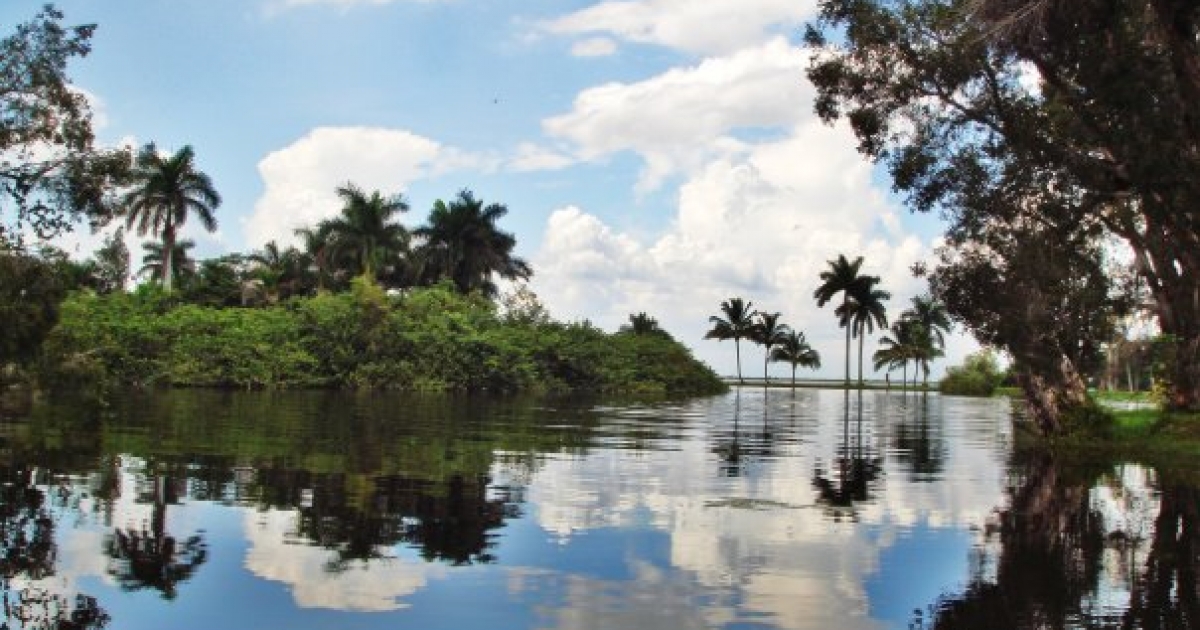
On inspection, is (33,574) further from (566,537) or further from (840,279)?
(840,279)

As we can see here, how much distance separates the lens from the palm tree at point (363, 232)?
74.7m

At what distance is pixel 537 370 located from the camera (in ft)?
221

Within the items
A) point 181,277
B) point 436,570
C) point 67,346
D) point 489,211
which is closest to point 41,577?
point 436,570

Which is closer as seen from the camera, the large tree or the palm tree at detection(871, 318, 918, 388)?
the large tree

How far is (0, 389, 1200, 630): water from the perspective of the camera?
7.88m

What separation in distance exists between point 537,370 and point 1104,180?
5192 centimetres

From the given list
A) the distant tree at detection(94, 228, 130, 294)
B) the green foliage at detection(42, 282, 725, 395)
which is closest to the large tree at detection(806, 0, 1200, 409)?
the green foliage at detection(42, 282, 725, 395)

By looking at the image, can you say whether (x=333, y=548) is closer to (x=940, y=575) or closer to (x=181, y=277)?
(x=940, y=575)

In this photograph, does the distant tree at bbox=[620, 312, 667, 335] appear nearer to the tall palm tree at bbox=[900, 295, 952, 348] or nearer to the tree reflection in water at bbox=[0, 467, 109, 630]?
the tall palm tree at bbox=[900, 295, 952, 348]

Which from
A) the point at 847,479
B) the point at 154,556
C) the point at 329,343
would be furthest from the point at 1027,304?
the point at 329,343

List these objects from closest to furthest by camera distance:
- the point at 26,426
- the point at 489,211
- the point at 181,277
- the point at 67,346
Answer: the point at 26,426 < the point at 67,346 < the point at 489,211 < the point at 181,277

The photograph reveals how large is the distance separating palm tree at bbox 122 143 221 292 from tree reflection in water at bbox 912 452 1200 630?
63097 mm

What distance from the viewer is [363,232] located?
7512cm

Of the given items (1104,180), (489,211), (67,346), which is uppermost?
(489,211)
